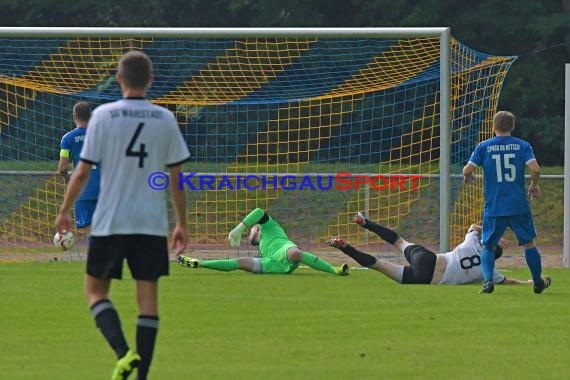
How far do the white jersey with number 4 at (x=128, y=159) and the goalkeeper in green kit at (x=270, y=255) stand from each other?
7.10 metres

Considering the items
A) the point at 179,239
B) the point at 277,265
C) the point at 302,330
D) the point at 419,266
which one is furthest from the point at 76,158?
the point at 179,239

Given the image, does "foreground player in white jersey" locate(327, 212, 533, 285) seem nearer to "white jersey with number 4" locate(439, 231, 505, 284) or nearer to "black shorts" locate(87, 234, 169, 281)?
"white jersey with number 4" locate(439, 231, 505, 284)

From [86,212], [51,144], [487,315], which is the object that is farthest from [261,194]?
[487,315]

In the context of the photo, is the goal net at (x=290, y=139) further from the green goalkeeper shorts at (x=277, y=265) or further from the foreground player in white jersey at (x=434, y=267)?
the foreground player in white jersey at (x=434, y=267)

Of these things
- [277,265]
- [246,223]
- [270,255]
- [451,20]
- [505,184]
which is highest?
[451,20]

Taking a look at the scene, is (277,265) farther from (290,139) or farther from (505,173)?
(290,139)

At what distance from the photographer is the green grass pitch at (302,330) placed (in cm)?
832

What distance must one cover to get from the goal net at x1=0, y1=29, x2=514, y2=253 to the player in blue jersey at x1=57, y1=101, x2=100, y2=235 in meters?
3.69

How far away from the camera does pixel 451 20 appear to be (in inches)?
1325

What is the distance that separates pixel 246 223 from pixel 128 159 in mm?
7399

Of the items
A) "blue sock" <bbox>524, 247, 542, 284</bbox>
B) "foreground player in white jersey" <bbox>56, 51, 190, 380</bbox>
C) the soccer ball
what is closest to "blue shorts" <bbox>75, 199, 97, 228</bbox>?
the soccer ball

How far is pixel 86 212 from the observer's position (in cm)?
1462

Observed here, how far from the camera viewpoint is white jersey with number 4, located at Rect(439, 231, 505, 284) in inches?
548

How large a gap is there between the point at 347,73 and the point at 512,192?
1386cm
